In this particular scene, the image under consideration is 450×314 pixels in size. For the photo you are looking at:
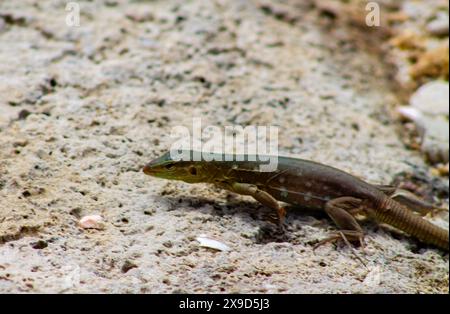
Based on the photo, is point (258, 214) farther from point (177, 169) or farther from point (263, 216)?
point (177, 169)

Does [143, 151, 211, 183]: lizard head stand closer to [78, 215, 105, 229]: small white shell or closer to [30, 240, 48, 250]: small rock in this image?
[78, 215, 105, 229]: small white shell

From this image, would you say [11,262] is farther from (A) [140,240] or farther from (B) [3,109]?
(B) [3,109]

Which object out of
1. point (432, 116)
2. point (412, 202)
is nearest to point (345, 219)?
point (412, 202)

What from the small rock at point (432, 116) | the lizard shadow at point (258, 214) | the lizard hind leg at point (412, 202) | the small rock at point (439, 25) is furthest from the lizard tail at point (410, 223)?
the small rock at point (439, 25)

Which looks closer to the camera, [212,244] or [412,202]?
[212,244]
